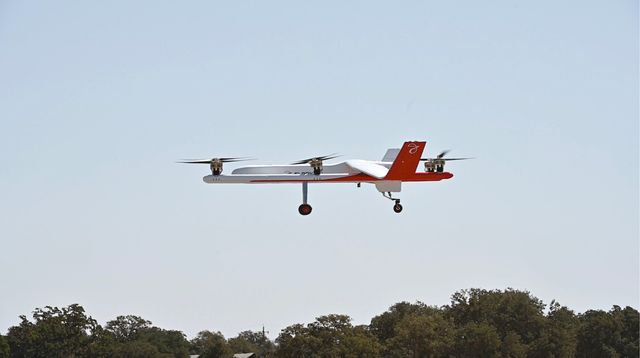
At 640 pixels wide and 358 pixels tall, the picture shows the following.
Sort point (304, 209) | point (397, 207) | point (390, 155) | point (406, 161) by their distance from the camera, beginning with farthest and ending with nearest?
1. point (390, 155)
2. point (397, 207)
3. point (304, 209)
4. point (406, 161)

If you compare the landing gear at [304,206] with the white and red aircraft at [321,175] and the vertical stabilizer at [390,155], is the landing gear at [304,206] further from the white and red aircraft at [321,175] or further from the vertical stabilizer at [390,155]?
the vertical stabilizer at [390,155]

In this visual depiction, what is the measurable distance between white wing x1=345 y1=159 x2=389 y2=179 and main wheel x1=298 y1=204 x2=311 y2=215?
13.0 ft

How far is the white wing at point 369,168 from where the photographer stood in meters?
81.1

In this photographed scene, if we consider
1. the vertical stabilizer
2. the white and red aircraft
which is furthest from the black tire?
the vertical stabilizer

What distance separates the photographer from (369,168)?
82.2 m

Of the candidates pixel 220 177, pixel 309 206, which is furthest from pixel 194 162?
pixel 309 206

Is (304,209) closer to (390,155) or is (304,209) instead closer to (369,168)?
(369,168)

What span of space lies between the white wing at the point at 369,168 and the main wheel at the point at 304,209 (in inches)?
156

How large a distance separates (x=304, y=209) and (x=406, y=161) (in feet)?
23.3

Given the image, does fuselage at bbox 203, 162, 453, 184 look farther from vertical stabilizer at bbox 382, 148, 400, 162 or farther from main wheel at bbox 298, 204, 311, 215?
vertical stabilizer at bbox 382, 148, 400, 162

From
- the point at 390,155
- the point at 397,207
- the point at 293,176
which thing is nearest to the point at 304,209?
the point at 293,176

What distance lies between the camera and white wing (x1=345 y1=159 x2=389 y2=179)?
8112 cm

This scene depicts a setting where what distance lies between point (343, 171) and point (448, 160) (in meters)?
6.82

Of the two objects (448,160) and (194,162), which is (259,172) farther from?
(448,160)
